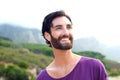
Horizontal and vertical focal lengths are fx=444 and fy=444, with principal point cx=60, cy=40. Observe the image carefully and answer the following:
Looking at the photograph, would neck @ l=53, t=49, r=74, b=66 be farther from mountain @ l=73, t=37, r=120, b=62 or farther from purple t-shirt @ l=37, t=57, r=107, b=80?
mountain @ l=73, t=37, r=120, b=62

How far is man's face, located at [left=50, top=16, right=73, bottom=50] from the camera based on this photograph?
15.0 ft

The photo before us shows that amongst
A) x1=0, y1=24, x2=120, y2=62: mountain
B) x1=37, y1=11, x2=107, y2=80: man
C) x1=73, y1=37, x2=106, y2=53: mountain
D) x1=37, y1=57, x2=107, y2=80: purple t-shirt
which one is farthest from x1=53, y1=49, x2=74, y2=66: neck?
x1=73, y1=37, x2=106, y2=53: mountain

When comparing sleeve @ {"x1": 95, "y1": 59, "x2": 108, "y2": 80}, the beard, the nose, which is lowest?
sleeve @ {"x1": 95, "y1": 59, "x2": 108, "y2": 80}

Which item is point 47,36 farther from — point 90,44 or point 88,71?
point 90,44

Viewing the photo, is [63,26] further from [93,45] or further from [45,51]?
[93,45]

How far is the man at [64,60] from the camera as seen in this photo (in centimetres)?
457

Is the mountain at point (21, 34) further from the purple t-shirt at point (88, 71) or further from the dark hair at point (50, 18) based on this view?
the purple t-shirt at point (88, 71)

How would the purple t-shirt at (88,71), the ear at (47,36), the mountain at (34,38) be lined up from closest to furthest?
the purple t-shirt at (88,71) → the ear at (47,36) → the mountain at (34,38)

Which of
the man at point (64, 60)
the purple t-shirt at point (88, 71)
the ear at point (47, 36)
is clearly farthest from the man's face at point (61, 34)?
the purple t-shirt at point (88, 71)

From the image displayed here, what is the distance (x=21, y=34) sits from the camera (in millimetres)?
114125

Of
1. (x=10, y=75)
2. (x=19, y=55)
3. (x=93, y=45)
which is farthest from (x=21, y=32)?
(x=10, y=75)

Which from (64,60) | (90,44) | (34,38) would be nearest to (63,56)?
(64,60)

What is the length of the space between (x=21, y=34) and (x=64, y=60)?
110 m

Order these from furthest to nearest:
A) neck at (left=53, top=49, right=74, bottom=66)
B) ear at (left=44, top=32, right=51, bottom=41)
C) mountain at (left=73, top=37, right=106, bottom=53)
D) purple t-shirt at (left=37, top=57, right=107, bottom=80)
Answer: mountain at (left=73, top=37, right=106, bottom=53), ear at (left=44, top=32, right=51, bottom=41), neck at (left=53, top=49, right=74, bottom=66), purple t-shirt at (left=37, top=57, right=107, bottom=80)
